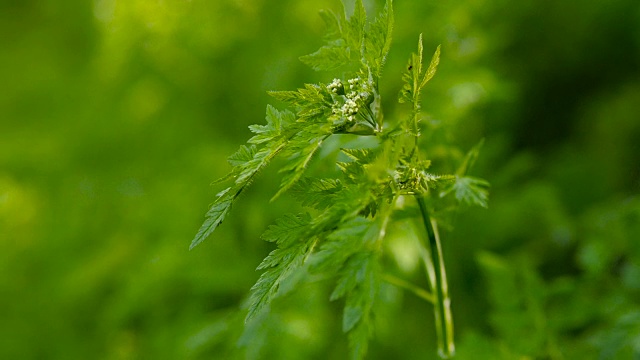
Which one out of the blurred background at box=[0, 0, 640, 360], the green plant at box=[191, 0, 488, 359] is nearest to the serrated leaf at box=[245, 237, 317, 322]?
the green plant at box=[191, 0, 488, 359]

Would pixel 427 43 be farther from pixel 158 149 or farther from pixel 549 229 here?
pixel 158 149

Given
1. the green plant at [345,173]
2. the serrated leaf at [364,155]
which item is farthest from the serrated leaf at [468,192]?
the serrated leaf at [364,155]

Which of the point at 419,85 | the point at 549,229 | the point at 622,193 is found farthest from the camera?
the point at 622,193

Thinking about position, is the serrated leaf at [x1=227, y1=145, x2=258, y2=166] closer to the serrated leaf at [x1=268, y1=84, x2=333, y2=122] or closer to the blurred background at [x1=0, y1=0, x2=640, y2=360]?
the serrated leaf at [x1=268, y1=84, x2=333, y2=122]

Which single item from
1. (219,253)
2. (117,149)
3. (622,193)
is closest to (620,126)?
(622,193)

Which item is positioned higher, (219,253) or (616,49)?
(616,49)

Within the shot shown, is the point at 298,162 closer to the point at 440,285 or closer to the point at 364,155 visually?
the point at 364,155

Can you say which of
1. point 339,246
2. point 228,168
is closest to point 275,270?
point 339,246
